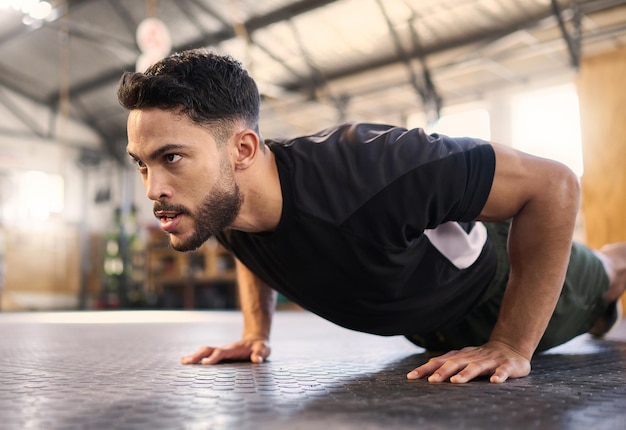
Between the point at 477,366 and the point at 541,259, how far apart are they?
204 millimetres

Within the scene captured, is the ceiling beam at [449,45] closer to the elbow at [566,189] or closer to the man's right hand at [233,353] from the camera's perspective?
the elbow at [566,189]

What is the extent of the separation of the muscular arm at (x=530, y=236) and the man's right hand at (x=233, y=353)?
0.41 metres

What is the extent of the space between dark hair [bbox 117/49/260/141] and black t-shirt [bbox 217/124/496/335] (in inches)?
3.9

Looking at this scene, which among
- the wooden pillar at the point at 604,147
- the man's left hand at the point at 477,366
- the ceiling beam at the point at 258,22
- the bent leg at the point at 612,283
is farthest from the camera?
the ceiling beam at the point at 258,22

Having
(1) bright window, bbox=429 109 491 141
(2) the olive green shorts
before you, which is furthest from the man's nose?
(1) bright window, bbox=429 109 491 141

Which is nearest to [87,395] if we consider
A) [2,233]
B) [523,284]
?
[523,284]

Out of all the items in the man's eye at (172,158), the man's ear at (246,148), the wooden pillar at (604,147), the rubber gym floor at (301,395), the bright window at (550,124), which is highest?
the bright window at (550,124)

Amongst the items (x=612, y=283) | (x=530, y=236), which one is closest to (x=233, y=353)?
(x=530, y=236)

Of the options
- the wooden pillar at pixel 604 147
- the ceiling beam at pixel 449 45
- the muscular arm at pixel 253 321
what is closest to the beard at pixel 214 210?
the muscular arm at pixel 253 321

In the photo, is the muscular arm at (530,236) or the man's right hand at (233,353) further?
the man's right hand at (233,353)

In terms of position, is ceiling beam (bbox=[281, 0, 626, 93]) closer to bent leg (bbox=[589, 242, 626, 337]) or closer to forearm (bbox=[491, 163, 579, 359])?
bent leg (bbox=[589, 242, 626, 337])

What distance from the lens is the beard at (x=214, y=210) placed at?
3.07 feet

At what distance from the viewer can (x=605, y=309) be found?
155 centimetres

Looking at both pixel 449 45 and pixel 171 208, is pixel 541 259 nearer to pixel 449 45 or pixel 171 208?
pixel 171 208
